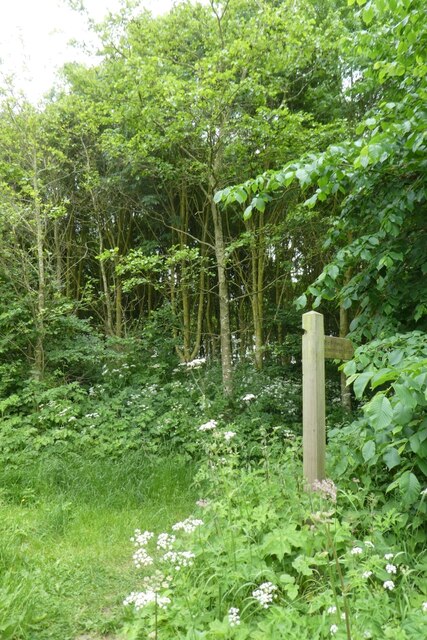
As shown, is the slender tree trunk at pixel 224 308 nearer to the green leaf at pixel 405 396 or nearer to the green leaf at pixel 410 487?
the green leaf at pixel 410 487

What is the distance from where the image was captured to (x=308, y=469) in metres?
2.70

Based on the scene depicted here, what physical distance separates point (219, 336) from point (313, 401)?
4.13 meters

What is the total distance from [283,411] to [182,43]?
5018mm

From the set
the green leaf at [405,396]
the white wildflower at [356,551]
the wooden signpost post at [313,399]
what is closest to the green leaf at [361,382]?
the green leaf at [405,396]

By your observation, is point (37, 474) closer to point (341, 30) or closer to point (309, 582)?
point (309, 582)

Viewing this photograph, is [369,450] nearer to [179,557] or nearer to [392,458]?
[392,458]

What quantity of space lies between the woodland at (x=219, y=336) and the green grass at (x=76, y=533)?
0.02 meters

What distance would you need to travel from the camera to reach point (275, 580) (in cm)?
210

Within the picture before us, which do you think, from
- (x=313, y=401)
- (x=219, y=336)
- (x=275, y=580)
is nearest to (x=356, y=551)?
(x=275, y=580)

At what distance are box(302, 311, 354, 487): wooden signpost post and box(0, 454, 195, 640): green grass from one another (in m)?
1.25

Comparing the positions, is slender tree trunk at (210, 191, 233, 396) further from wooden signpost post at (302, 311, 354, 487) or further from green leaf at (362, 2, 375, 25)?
green leaf at (362, 2, 375, 25)

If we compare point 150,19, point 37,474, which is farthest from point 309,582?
point 150,19

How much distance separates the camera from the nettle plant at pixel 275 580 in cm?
177

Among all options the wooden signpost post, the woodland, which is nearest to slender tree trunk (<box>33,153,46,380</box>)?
the woodland
